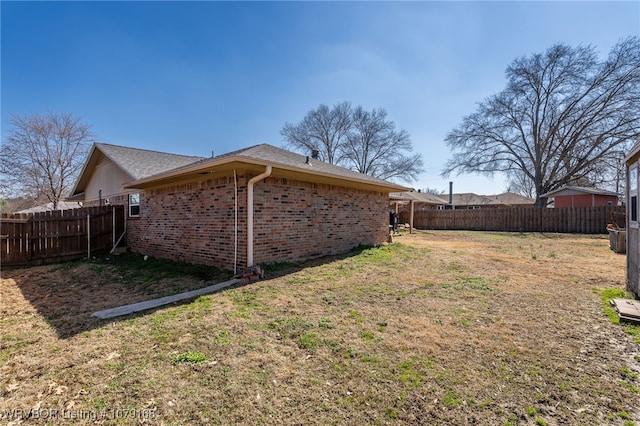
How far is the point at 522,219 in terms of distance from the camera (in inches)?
777

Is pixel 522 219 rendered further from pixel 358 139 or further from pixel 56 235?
pixel 56 235

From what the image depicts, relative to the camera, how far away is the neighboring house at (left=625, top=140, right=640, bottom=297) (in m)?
4.42

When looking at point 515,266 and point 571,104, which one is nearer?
point 515,266

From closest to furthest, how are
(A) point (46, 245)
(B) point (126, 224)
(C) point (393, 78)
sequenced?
(A) point (46, 245) < (B) point (126, 224) < (C) point (393, 78)

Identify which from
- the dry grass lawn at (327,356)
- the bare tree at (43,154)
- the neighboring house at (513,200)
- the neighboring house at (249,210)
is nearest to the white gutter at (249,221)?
the neighboring house at (249,210)

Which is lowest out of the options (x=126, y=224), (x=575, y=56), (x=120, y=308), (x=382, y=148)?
(x=120, y=308)

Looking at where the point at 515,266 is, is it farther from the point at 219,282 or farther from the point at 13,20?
the point at 13,20

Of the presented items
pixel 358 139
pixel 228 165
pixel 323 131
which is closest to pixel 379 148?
pixel 358 139

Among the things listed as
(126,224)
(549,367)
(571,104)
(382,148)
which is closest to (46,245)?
(126,224)

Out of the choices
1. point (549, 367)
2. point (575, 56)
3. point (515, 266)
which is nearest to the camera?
point (549, 367)

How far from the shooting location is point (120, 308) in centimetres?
436

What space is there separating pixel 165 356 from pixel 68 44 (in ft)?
35.3

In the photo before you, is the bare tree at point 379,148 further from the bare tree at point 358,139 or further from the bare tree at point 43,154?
the bare tree at point 43,154

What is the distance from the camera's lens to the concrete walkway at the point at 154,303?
4125mm
